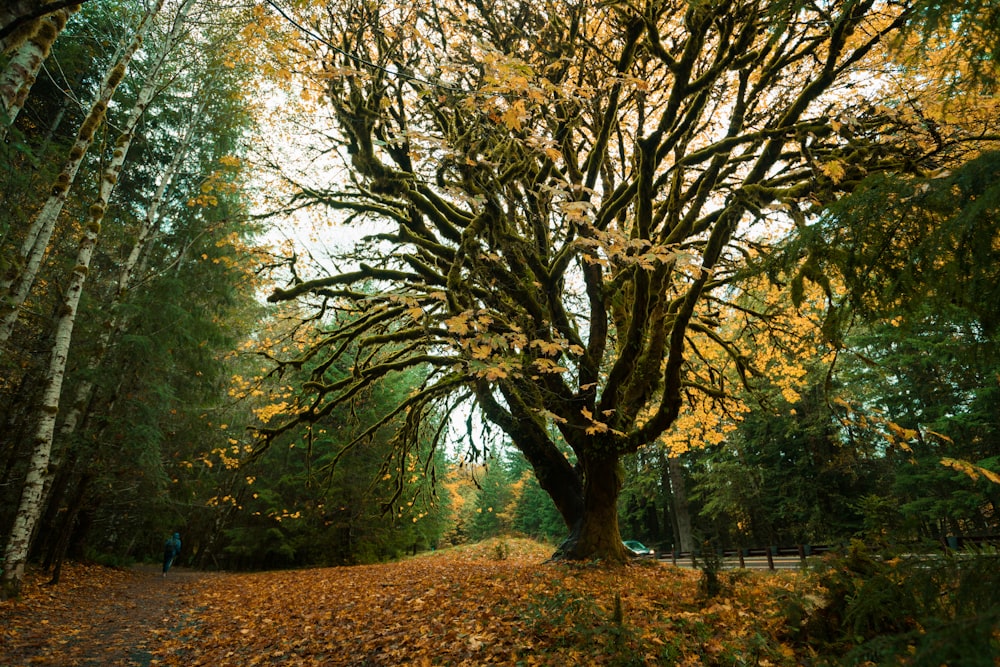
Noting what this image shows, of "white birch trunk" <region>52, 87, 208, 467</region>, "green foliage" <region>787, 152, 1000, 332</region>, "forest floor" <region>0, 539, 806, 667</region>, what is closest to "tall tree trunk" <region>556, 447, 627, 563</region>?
"forest floor" <region>0, 539, 806, 667</region>

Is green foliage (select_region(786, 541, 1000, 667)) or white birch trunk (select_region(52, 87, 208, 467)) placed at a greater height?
white birch trunk (select_region(52, 87, 208, 467))

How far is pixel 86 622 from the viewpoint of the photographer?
6.78 meters

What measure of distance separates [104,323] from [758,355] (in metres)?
15.0

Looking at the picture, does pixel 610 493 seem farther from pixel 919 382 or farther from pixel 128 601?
pixel 919 382

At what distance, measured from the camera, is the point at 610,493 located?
26.2 ft

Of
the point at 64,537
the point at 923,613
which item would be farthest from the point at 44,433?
the point at 923,613

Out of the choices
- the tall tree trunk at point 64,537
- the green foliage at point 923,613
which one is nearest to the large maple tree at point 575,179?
the green foliage at point 923,613

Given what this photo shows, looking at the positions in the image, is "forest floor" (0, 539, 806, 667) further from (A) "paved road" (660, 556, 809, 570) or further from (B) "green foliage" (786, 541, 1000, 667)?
(A) "paved road" (660, 556, 809, 570)

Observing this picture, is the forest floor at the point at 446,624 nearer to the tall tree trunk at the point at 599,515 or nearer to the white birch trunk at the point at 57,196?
the tall tree trunk at the point at 599,515

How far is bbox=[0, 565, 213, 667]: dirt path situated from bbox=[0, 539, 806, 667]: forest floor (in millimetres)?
24

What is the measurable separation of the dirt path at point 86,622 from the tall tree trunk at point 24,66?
5223mm

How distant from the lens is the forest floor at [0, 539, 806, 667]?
383cm

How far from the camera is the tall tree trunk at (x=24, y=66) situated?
3246 mm

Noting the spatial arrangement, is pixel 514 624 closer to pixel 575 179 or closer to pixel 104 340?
pixel 575 179
